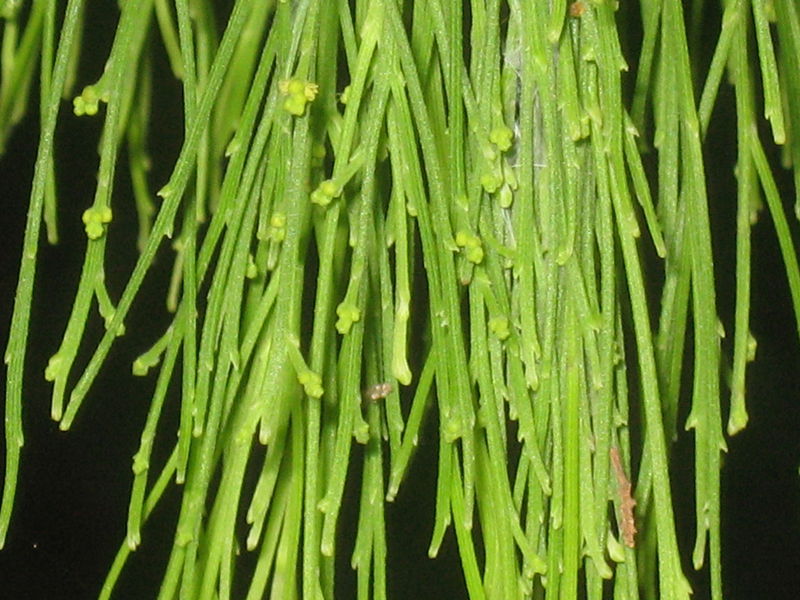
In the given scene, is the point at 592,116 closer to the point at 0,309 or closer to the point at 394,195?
the point at 394,195

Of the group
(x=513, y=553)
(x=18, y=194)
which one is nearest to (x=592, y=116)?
(x=513, y=553)

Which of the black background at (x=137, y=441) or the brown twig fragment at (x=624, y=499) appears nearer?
the brown twig fragment at (x=624, y=499)

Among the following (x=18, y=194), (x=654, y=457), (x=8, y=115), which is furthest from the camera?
(x=18, y=194)

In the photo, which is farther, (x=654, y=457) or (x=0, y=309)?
(x=0, y=309)

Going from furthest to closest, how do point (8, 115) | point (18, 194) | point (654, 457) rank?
point (18, 194) < point (8, 115) < point (654, 457)
